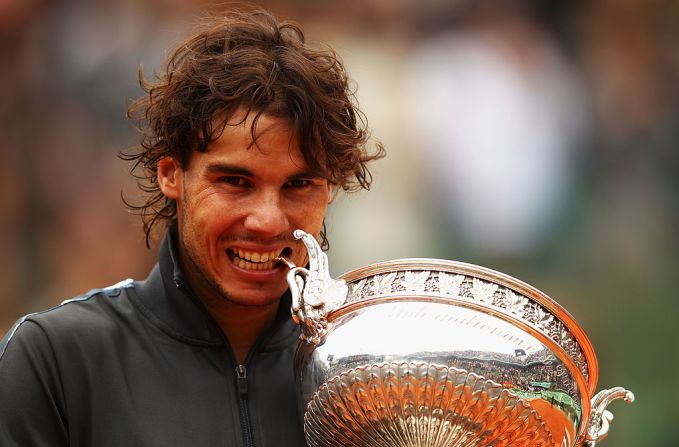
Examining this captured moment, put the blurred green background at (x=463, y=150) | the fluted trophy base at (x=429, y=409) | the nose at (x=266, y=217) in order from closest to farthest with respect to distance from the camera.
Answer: the fluted trophy base at (x=429, y=409), the nose at (x=266, y=217), the blurred green background at (x=463, y=150)

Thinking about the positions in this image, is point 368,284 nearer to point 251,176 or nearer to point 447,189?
point 251,176

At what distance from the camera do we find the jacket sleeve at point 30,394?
6.23 ft

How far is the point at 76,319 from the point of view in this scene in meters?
2.07

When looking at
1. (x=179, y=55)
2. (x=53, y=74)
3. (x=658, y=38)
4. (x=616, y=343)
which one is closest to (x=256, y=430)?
(x=179, y=55)

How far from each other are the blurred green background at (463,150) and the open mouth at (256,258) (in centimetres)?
325

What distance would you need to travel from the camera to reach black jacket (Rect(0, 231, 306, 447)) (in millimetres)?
1937

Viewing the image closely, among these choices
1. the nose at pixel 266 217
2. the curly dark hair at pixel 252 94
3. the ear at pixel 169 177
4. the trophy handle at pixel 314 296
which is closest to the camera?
the trophy handle at pixel 314 296

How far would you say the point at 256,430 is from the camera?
6.82 feet

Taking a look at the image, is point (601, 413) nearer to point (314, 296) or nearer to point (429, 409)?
point (429, 409)

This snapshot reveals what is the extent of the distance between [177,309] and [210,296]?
84 millimetres

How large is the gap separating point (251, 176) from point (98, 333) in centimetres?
42

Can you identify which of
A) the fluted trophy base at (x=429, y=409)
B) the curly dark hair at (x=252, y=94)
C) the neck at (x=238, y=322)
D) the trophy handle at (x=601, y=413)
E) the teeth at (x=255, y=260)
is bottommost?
the trophy handle at (x=601, y=413)

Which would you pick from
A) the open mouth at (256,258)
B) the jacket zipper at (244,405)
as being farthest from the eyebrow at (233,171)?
the jacket zipper at (244,405)

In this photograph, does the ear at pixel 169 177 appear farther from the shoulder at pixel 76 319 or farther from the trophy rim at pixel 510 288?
the trophy rim at pixel 510 288
